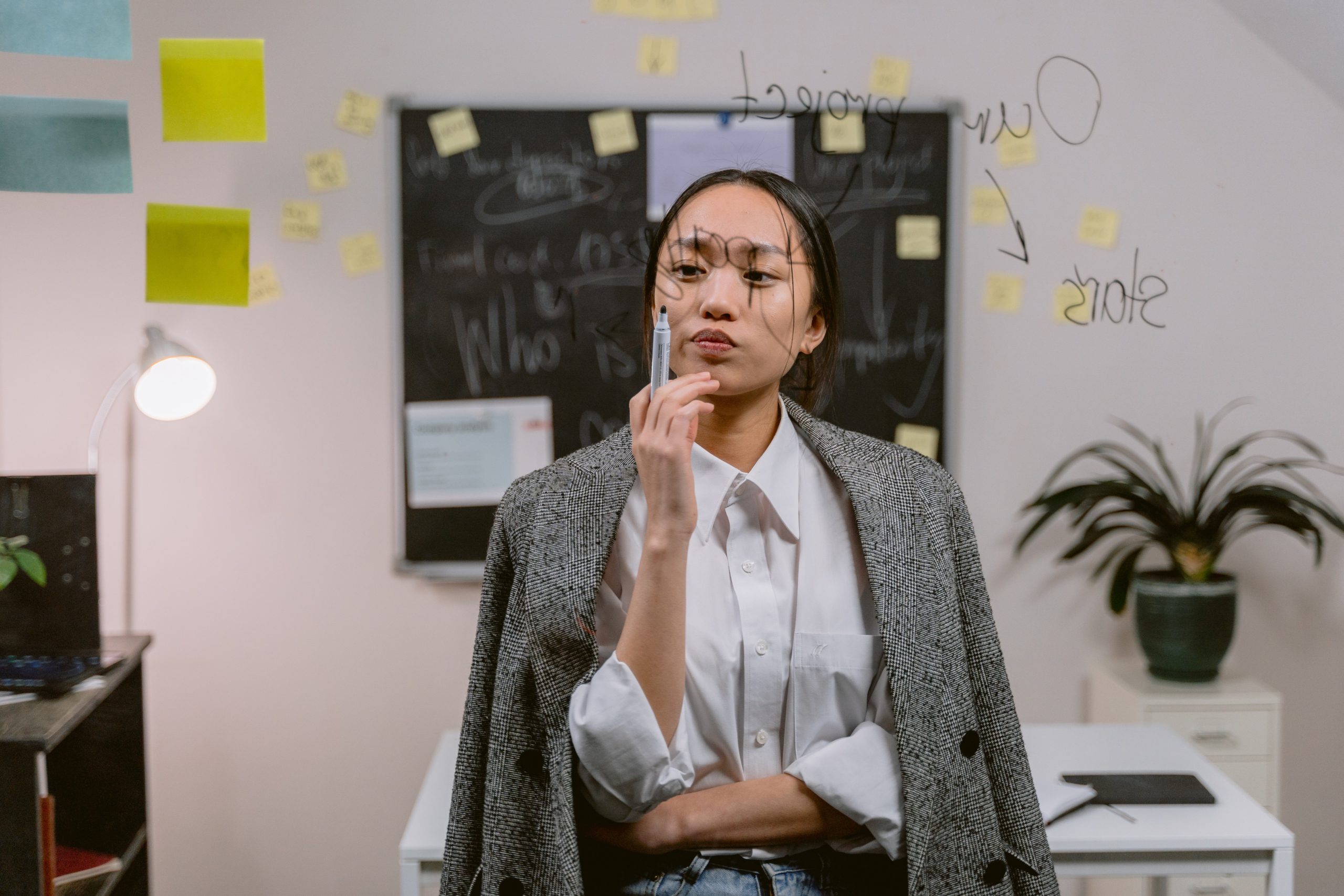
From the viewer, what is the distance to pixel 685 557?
99cm

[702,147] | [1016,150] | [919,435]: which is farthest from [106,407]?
[1016,150]

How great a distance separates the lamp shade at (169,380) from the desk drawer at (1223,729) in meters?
2.12

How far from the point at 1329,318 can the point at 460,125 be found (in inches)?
83.2

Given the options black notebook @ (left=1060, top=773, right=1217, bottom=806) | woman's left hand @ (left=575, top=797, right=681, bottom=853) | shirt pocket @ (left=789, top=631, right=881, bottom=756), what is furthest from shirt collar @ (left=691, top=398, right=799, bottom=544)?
black notebook @ (left=1060, top=773, right=1217, bottom=806)

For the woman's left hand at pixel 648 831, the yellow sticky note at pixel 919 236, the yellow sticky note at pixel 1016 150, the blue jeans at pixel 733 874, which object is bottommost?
the blue jeans at pixel 733 874

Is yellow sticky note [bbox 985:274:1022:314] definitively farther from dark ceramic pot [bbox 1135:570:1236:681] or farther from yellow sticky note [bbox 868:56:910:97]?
dark ceramic pot [bbox 1135:570:1236:681]

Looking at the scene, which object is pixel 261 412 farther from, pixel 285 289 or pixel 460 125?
pixel 460 125

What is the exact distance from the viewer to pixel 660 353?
1007 millimetres

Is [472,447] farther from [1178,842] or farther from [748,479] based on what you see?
[1178,842]

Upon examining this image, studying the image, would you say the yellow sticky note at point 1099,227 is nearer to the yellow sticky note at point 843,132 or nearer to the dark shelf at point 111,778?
the yellow sticky note at point 843,132

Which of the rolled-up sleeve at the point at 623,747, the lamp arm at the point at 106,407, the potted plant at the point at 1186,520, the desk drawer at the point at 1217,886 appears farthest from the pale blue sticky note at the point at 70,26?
the desk drawer at the point at 1217,886

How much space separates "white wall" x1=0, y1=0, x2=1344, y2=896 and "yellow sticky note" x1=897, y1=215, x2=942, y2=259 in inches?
3.6

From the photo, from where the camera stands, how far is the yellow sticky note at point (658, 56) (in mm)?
2408

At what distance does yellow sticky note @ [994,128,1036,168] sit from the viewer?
2451mm
